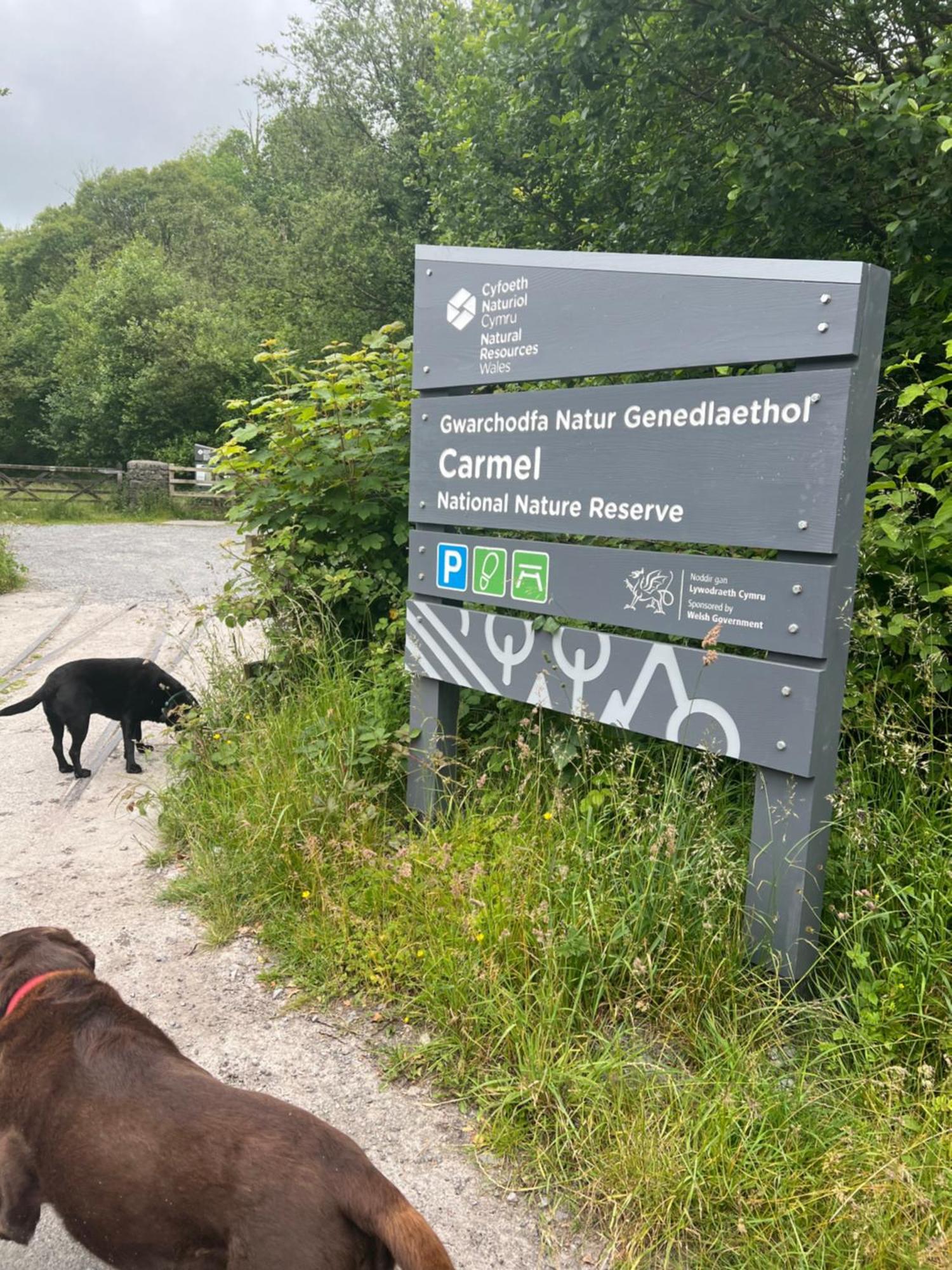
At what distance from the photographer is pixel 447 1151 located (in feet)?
8.04

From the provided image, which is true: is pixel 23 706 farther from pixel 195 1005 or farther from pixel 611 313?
pixel 611 313

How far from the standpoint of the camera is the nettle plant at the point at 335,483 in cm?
487

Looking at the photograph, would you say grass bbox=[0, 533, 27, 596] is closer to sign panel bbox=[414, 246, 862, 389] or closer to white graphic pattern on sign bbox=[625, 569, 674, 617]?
sign panel bbox=[414, 246, 862, 389]

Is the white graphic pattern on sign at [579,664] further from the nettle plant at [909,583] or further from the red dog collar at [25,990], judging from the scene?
the red dog collar at [25,990]

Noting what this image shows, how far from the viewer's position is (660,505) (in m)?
3.07

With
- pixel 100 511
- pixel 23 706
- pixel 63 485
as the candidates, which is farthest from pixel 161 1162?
pixel 63 485

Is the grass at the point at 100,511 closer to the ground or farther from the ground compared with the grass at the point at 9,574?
farther from the ground

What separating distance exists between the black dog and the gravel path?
20cm

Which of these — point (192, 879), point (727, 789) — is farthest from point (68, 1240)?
point (727, 789)

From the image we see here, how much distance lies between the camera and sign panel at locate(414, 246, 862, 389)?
104 inches

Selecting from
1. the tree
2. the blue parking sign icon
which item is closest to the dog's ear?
the blue parking sign icon

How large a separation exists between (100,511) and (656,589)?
2336 cm

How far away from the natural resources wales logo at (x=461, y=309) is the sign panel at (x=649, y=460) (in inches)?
12.4

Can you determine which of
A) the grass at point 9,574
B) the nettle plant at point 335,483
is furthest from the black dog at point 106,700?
the grass at point 9,574
